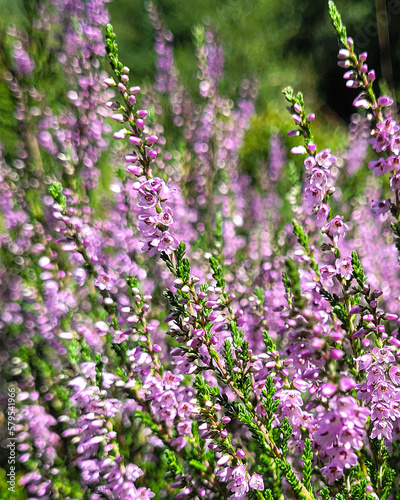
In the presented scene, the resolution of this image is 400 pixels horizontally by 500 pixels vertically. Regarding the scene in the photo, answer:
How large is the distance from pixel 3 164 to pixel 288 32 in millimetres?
14306

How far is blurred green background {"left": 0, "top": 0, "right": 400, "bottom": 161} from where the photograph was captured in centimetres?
1344

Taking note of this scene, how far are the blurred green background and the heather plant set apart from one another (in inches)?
366

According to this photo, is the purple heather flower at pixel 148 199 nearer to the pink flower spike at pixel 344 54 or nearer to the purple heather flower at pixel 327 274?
the purple heather flower at pixel 327 274

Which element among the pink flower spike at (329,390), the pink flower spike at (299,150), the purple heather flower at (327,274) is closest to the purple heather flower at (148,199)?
the pink flower spike at (299,150)

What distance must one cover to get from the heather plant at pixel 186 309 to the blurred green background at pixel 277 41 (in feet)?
30.5

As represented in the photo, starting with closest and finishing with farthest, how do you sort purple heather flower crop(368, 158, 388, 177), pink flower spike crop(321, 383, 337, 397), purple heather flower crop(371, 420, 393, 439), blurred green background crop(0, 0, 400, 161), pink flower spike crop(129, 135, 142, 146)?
pink flower spike crop(321, 383, 337, 397), purple heather flower crop(371, 420, 393, 439), pink flower spike crop(129, 135, 142, 146), purple heather flower crop(368, 158, 388, 177), blurred green background crop(0, 0, 400, 161)

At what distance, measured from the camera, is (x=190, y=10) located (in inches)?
615

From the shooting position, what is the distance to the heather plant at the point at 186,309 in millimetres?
1503

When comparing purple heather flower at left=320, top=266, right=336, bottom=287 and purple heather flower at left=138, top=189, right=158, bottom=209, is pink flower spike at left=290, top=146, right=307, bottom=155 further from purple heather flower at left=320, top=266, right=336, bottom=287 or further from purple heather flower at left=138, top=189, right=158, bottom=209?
purple heather flower at left=138, top=189, right=158, bottom=209

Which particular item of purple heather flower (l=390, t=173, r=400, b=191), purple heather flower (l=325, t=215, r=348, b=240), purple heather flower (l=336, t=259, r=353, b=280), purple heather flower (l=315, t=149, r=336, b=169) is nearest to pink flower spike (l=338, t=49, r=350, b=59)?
purple heather flower (l=315, t=149, r=336, b=169)

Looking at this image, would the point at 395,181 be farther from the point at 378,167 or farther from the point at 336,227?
the point at 336,227

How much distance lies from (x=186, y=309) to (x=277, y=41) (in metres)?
16.4

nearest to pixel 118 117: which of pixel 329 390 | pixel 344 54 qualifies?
pixel 344 54

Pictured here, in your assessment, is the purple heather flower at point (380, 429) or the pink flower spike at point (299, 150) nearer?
the purple heather flower at point (380, 429)
